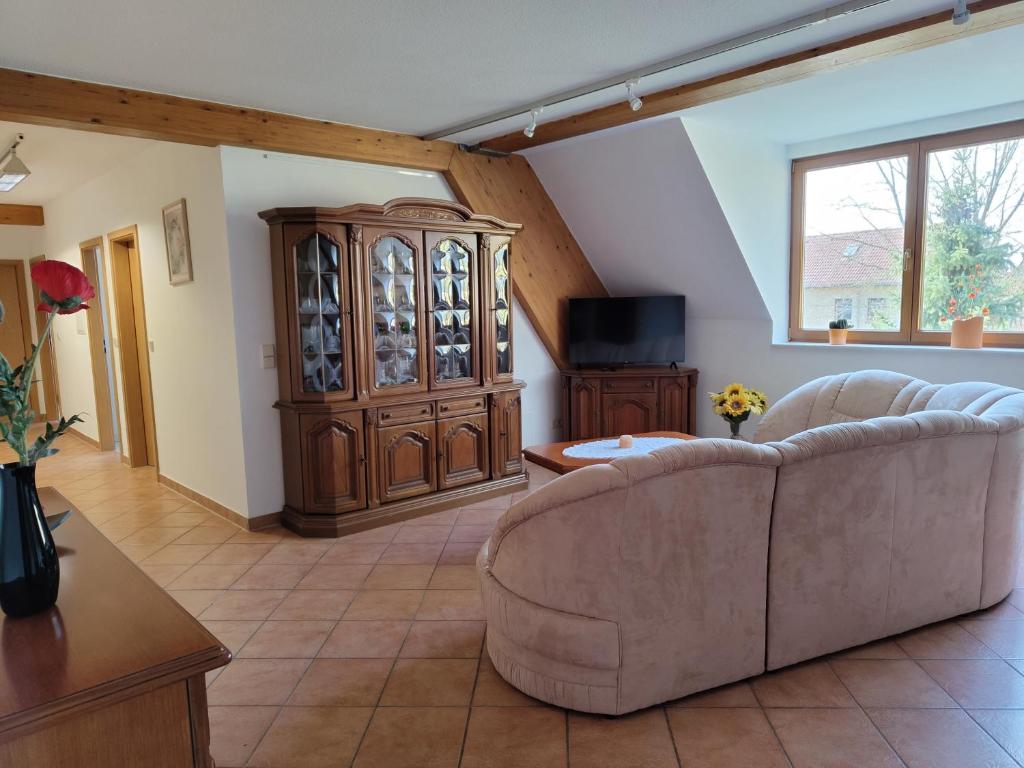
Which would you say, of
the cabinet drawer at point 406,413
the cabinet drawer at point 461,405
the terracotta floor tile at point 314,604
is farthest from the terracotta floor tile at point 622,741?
the cabinet drawer at point 461,405

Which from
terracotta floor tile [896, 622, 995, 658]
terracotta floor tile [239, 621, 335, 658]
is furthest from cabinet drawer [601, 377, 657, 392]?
terracotta floor tile [239, 621, 335, 658]

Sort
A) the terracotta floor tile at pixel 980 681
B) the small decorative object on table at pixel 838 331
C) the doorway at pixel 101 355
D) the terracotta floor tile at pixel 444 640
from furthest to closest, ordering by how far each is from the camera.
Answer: the doorway at pixel 101 355, the small decorative object on table at pixel 838 331, the terracotta floor tile at pixel 444 640, the terracotta floor tile at pixel 980 681

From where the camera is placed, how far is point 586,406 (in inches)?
221

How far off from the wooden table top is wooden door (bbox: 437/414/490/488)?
3.00m

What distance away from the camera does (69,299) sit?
54.6 inches

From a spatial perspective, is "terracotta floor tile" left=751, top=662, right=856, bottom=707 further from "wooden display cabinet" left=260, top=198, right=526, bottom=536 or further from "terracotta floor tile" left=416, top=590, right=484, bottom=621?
"wooden display cabinet" left=260, top=198, right=526, bottom=536

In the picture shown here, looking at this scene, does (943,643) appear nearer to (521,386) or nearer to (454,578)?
(454,578)

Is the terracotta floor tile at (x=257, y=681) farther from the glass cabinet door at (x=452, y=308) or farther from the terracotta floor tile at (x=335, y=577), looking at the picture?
the glass cabinet door at (x=452, y=308)

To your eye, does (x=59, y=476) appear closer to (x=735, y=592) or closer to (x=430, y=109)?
(x=430, y=109)

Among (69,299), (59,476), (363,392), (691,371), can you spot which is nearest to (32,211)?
(59,476)

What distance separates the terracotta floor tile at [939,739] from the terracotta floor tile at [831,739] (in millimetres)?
46

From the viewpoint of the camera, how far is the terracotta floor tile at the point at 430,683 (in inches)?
93.7

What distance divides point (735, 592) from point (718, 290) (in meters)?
3.48

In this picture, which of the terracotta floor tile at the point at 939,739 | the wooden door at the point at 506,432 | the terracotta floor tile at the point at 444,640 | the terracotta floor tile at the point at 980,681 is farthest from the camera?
the wooden door at the point at 506,432
